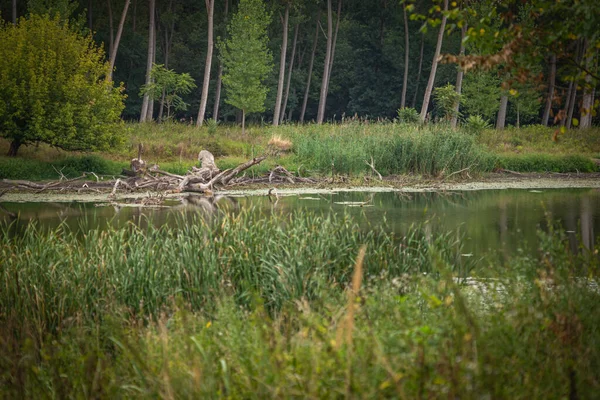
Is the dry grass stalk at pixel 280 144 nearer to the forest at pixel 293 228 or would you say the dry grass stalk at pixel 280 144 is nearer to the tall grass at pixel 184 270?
the forest at pixel 293 228

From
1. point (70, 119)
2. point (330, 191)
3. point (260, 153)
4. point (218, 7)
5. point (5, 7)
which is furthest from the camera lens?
point (218, 7)

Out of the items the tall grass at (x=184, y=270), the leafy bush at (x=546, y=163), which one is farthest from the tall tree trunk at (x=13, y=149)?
the leafy bush at (x=546, y=163)

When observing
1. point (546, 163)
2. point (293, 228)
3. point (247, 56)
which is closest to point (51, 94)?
point (247, 56)

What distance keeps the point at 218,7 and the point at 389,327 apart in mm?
53801

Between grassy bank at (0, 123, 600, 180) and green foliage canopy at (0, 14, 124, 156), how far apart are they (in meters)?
1.01

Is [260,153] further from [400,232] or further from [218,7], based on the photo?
[218,7]

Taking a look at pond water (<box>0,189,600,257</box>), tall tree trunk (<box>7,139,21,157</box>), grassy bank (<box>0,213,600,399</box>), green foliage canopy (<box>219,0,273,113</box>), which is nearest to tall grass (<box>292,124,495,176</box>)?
pond water (<box>0,189,600,257</box>)

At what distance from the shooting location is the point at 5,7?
45.8 m

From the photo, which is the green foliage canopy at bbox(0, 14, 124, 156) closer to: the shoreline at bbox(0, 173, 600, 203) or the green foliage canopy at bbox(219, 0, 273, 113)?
the shoreline at bbox(0, 173, 600, 203)

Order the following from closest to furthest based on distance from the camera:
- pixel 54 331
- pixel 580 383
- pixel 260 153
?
1. pixel 580 383
2. pixel 54 331
3. pixel 260 153

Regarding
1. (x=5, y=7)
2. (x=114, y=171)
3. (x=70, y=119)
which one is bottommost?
(x=114, y=171)

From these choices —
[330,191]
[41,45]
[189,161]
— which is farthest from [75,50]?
[330,191]

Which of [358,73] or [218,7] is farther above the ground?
[218,7]

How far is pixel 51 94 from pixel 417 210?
528 inches
